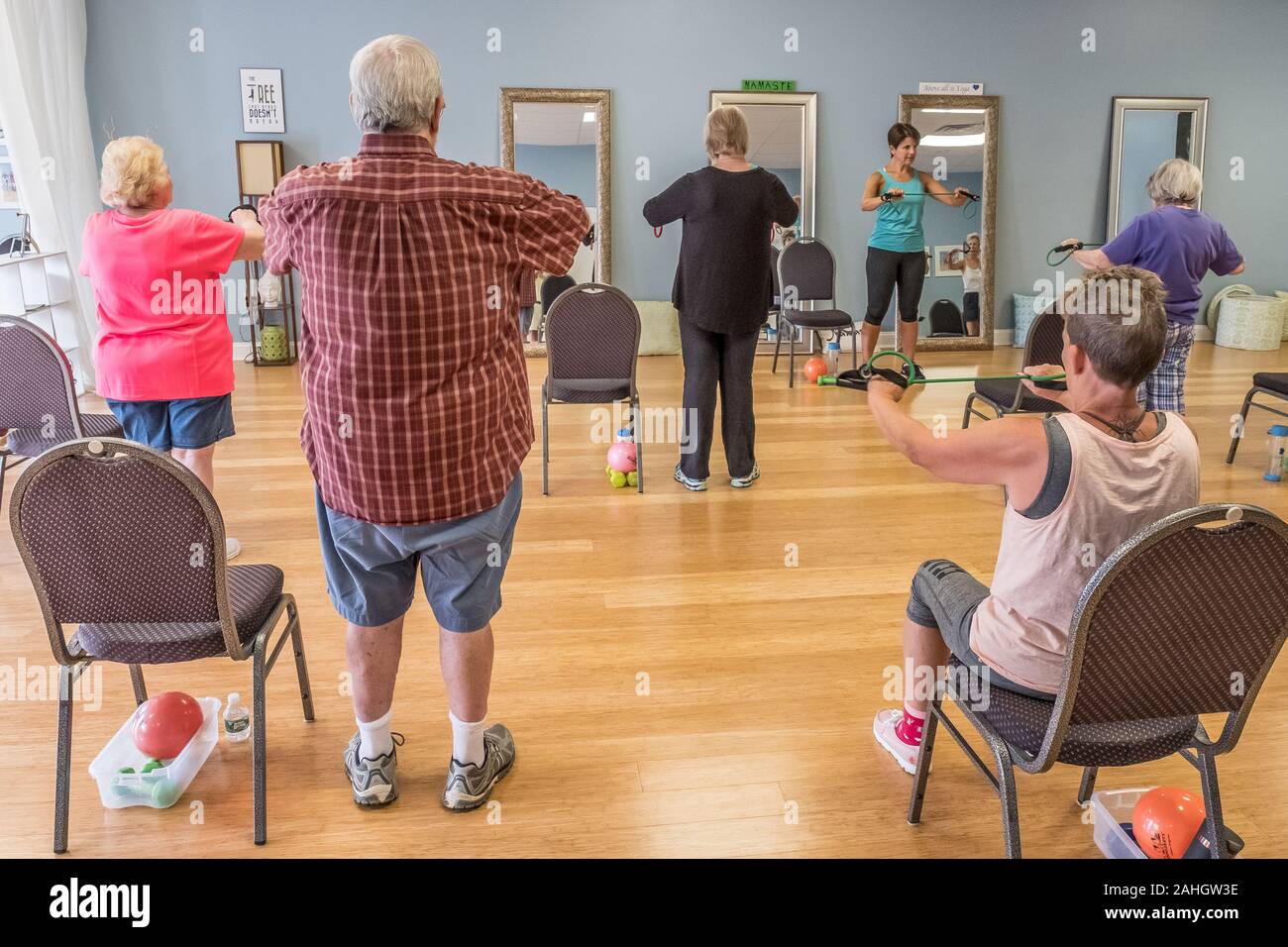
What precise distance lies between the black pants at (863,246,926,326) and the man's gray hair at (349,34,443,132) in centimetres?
519

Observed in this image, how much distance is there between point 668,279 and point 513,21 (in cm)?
218

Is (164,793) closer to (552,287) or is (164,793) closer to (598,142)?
(552,287)

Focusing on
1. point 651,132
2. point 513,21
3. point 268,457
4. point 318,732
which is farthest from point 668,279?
point 318,732

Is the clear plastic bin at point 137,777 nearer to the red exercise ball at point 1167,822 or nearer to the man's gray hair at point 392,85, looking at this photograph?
the man's gray hair at point 392,85

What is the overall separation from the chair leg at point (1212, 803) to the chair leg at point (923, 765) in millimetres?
473

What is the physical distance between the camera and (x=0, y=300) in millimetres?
5711

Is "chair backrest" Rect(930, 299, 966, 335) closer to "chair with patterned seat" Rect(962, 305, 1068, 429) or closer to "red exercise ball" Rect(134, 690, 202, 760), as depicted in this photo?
"chair with patterned seat" Rect(962, 305, 1068, 429)

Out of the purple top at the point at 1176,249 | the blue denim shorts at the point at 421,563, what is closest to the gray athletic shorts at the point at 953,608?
the blue denim shorts at the point at 421,563

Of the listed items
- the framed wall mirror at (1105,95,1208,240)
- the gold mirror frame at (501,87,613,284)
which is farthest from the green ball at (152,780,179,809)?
the framed wall mirror at (1105,95,1208,240)

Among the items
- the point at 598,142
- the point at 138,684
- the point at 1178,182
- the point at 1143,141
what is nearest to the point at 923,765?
the point at 138,684

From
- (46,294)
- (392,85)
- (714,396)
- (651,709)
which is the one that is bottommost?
(651,709)

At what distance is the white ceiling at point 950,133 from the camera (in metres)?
8.18

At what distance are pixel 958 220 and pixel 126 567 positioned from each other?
7511 millimetres

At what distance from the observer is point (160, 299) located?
3.10 meters
